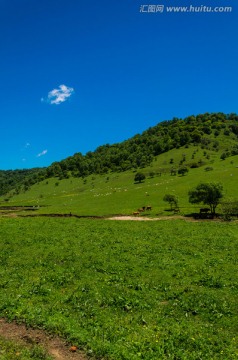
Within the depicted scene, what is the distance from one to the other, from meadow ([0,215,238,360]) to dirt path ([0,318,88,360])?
17.7 inches

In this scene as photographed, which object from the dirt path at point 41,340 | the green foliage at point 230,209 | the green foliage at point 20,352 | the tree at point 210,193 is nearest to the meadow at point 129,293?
the dirt path at point 41,340

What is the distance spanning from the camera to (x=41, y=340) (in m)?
15.7

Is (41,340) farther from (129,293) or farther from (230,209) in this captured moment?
(230,209)

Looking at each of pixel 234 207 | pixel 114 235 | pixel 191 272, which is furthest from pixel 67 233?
pixel 234 207

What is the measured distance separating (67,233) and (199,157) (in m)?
165

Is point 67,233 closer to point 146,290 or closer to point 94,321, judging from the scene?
point 146,290

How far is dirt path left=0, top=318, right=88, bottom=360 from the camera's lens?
570 inches

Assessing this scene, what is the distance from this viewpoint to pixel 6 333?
53.4ft

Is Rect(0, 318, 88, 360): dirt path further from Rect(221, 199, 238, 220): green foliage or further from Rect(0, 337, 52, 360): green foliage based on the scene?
Rect(221, 199, 238, 220): green foliage

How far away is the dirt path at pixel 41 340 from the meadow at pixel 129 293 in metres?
0.45

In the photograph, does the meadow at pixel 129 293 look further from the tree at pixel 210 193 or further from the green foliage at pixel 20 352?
the tree at pixel 210 193

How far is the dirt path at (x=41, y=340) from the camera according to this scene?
14.5 meters

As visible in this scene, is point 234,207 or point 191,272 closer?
point 191,272

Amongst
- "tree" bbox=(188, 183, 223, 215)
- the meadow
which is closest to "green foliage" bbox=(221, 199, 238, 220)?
"tree" bbox=(188, 183, 223, 215)
